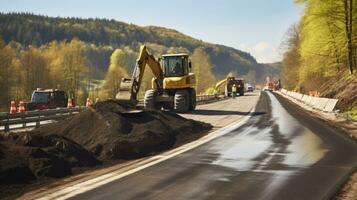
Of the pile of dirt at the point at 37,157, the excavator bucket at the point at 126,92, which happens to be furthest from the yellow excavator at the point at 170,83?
the pile of dirt at the point at 37,157

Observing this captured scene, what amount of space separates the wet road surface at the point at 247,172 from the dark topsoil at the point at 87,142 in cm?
166

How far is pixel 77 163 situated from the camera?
10.9 meters

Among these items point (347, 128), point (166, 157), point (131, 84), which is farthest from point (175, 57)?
point (166, 157)

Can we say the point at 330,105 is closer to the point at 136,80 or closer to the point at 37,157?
the point at 136,80

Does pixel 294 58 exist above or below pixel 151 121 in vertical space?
above

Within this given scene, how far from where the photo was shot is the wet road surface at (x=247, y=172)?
7.89m

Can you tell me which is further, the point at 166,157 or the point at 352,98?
the point at 352,98

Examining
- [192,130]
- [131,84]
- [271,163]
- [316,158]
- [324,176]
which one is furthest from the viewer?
[131,84]

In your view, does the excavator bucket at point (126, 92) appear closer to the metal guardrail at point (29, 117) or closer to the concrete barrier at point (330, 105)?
the metal guardrail at point (29, 117)

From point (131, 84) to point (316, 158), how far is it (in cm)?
1693

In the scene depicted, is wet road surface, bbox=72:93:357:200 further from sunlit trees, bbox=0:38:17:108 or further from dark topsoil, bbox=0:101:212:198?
sunlit trees, bbox=0:38:17:108

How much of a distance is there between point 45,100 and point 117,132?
1416 cm

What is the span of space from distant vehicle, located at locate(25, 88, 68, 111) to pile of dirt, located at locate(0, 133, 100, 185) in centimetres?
1493

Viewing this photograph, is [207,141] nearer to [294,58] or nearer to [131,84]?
[131,84]
